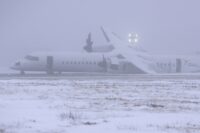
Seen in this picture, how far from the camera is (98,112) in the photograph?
18.4m

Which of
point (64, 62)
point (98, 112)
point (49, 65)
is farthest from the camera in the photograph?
point (64, 62)

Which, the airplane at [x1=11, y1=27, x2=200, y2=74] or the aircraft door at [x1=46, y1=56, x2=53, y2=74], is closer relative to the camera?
the airplane at [x1=11, y1=27, x2=200, y2=74]

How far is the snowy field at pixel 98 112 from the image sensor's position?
581 inches

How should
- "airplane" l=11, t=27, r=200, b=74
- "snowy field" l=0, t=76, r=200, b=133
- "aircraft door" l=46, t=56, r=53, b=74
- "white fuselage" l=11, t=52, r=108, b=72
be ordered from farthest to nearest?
1. "white fuselage" l=11, t=52, r=108, b=72
2. "aircraft door" l=46, t=56, r=53, b=74
3. "airplane" l=11, t=27, r=200, b=74
4. "snowy field" l=0, t=76, r=200, b=133

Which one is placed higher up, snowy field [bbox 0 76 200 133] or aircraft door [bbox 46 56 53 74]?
aircraft door [bbox 46 56 53 74]

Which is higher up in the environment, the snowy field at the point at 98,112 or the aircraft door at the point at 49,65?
the aircraft door at the point at 49,65

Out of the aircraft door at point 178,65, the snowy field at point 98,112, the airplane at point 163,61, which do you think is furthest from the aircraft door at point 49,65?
the snowy field at point 98,112

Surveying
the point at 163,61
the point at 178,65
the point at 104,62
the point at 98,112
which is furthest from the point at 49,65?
the point at 98,112

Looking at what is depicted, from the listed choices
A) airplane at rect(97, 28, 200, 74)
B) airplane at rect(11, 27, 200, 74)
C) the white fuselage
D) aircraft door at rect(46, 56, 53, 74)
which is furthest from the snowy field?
the white fuselage

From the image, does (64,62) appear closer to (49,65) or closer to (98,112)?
(49,65)

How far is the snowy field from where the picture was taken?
48.4 feet

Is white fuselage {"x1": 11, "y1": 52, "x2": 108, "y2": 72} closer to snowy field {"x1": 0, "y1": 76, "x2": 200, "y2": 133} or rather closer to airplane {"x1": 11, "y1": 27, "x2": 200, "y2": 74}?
airplane {"x1": 11, "y1": 27, "x2": 200, "y2": 74}

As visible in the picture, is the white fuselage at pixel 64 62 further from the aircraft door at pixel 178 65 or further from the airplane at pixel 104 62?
the aircraft door at pixel 178 65

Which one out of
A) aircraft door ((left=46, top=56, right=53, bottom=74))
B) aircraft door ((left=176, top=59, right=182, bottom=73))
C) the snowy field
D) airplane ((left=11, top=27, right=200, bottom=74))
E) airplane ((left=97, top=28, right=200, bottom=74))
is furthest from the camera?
aircraft door ((left=46, top=56, right=53, bottom=74))
